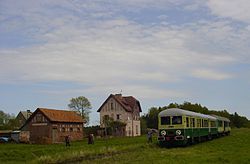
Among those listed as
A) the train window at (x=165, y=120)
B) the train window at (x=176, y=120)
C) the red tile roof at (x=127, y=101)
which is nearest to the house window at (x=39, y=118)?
the red tile roof at (x=127, y=101)

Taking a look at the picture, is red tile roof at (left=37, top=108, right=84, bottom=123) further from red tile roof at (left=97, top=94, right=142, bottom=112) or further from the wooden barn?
red tile roof at (left=97, top=94, right=142, bottom=112)

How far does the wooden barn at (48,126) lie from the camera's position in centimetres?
6988

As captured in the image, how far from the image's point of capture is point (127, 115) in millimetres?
93500

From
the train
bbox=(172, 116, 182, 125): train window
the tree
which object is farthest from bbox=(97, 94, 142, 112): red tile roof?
bbox=(172, 116, 182, 125): train window

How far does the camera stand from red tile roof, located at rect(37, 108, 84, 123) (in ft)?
233

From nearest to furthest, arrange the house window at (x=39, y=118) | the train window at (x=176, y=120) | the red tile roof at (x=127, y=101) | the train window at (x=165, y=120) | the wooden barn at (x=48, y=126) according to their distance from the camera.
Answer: the train window at (x=176, y=120) → the train window at (x=165, y=120) → the wooden barn at (x=48, y=126) → the house window at (x=39, y=118) → the red tile roof at (x=127, y=101)

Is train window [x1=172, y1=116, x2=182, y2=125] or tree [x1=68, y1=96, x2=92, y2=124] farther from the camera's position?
tree [x1=68, y1=96, x2=92, y2=124]

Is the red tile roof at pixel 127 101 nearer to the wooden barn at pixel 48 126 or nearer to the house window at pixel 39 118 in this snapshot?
the wooden barn at pixel 48 126

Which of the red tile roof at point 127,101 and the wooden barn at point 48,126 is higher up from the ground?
the red tile roof at point 127,101

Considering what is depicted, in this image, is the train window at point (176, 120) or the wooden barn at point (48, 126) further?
the wooden barn at point (48, 126)

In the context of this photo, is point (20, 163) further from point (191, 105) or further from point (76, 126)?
point (191, 105)

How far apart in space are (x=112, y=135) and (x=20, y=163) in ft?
197

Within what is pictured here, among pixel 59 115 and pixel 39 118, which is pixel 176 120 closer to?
pixel 39 118

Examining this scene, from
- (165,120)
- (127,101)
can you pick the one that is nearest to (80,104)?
(127,101)
